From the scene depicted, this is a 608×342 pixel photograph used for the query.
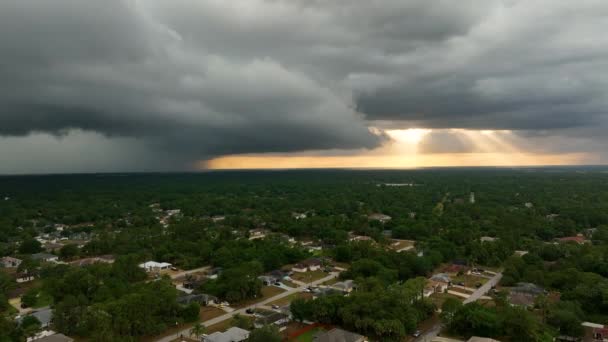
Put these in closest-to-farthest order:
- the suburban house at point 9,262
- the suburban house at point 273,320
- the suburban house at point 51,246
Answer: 1. the suburban house at point 273,320
2. the suburban house at point 9,262
3. the suburban house at point 51,246

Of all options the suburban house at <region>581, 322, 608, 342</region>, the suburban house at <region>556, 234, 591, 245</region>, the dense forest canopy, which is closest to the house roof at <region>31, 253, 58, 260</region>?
the dense forest canopy

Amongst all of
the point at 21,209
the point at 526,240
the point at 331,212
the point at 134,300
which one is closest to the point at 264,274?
the point at 134,300

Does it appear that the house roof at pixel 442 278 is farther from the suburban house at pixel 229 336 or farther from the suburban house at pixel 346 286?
the suburban house at pixel 229 336

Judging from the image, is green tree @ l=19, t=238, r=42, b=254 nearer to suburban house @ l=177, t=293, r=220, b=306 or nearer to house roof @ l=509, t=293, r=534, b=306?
suburban house @ l=177, t=293, r=220, b=306

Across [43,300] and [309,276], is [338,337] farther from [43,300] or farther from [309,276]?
[43,300]

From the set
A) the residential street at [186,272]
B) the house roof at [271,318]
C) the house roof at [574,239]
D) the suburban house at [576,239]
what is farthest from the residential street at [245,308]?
the suburban house at [576,239]

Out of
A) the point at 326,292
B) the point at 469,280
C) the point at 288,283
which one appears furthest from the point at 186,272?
the point at 469,280

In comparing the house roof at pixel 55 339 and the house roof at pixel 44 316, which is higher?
the house roof at pixel 55 339
